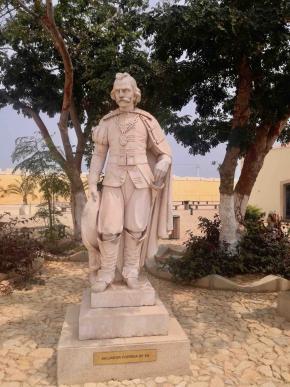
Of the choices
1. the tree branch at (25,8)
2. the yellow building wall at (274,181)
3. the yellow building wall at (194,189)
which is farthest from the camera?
the yellow building wall at (194,189)

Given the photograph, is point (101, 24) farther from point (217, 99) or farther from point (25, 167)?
point (25, 167)

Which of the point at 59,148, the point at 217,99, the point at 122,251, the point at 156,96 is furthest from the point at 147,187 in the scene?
the point at 59,148

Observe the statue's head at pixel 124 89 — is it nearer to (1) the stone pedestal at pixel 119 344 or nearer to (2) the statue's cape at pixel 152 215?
(2) the statue's cape at pixel 152 215

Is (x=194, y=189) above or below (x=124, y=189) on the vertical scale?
above

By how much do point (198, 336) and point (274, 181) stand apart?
57.3 ft

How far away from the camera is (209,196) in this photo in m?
33.2

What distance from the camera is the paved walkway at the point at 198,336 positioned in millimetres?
3234

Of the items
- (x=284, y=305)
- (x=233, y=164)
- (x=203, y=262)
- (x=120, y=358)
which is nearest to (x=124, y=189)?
(x=120, y=358)

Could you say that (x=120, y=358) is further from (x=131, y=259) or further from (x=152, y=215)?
(x=152, y=215)

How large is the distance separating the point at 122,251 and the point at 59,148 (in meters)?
6.54

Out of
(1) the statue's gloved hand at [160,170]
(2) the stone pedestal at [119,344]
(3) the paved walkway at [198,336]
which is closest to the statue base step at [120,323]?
(2) the stone pedestal at [119,344]

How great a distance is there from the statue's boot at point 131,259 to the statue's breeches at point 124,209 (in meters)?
0.11

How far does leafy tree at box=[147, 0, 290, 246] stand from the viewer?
17.1 feet

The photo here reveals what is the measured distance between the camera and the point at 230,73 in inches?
270
